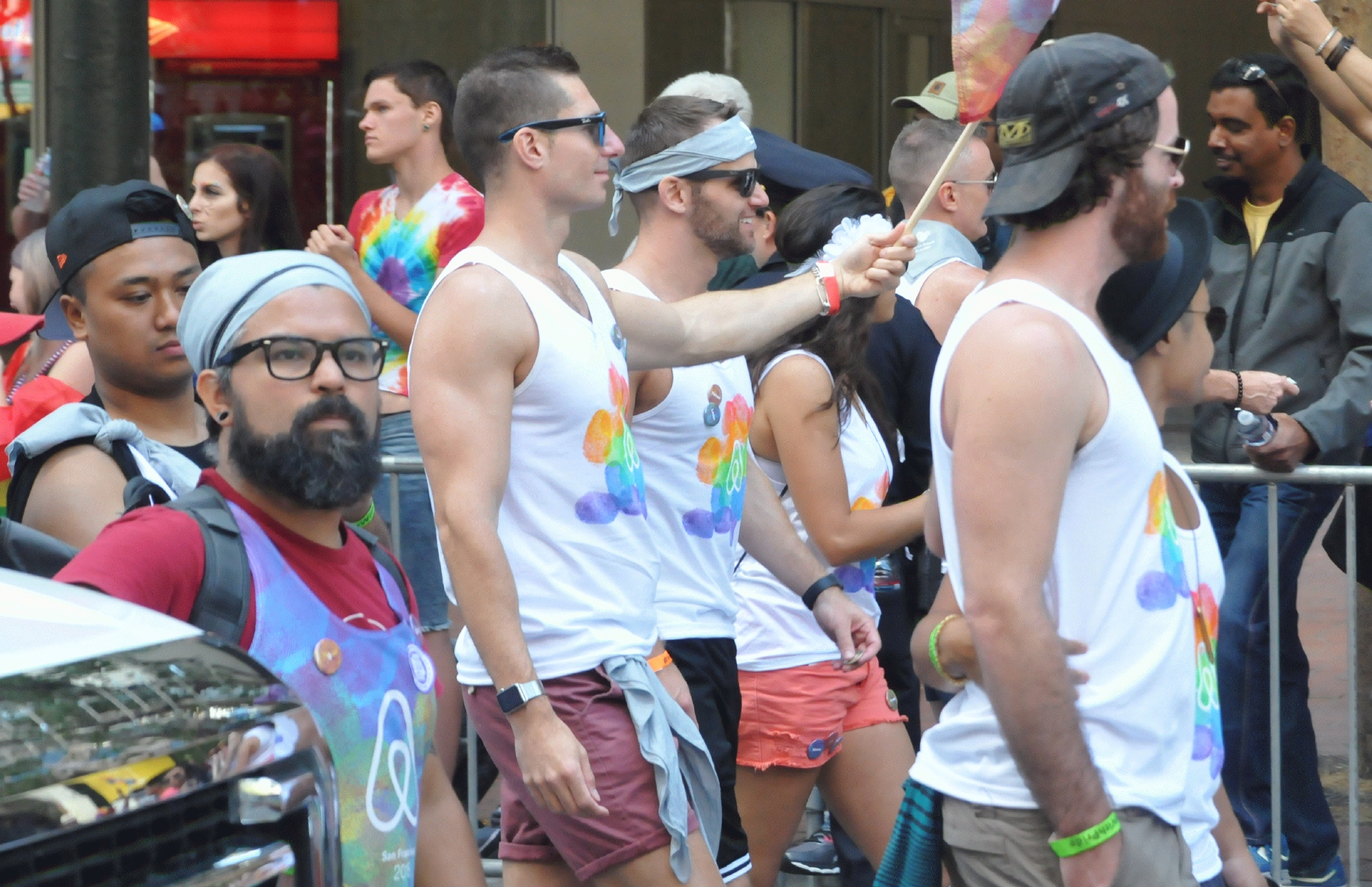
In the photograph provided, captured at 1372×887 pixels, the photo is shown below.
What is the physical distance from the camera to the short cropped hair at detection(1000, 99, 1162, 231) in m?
2.52

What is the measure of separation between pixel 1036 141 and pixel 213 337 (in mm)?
1403

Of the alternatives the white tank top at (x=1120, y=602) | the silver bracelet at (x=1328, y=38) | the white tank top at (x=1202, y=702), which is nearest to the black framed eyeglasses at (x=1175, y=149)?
the white tank top at (x=1120, y=602)

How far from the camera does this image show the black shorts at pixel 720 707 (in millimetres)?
3951

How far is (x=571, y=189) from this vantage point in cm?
366

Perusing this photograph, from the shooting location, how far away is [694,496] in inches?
155

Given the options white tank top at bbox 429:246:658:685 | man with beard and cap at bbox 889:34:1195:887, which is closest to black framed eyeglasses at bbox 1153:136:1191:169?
man with beard and cap at bbox 889:34:1195:887

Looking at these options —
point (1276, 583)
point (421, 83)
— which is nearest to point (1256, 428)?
point (1276, 583)

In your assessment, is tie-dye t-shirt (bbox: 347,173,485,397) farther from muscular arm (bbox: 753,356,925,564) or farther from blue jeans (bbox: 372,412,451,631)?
muscular arm (bbox: 753,356,925,564)

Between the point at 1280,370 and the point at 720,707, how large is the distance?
7.87 feet

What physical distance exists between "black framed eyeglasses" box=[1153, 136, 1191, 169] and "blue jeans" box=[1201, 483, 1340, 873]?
2.76 meters

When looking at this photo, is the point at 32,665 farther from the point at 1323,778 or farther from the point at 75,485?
the point at 1323,778

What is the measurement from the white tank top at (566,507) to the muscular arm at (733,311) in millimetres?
439

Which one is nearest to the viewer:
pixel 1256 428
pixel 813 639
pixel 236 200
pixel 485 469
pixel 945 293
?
pixel 485 469

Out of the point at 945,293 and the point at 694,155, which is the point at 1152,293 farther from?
the point at 945,293
